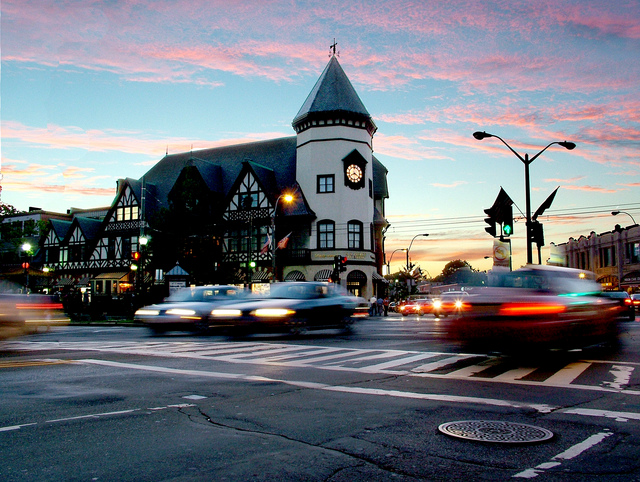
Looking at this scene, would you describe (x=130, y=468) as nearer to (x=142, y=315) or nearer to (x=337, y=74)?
(x=142, y=315)

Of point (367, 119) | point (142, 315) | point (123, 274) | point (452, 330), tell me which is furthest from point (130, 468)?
point (123, 274)

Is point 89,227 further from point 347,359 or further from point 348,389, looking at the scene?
point 348,389

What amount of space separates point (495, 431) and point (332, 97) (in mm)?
48784

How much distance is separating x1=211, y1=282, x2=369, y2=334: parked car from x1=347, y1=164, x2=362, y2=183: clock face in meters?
33.6

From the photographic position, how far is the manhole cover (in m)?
5.15

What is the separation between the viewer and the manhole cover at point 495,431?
5152 millimetres

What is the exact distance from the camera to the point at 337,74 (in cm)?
5369

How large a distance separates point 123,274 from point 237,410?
57682 mm

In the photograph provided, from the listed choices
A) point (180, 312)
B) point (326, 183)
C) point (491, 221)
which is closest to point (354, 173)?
point (326, 183)

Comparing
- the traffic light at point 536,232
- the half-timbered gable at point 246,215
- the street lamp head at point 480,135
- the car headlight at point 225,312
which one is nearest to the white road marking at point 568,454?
the car headlight at point 225,312

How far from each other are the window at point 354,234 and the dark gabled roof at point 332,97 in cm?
975

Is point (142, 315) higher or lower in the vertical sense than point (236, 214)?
lower

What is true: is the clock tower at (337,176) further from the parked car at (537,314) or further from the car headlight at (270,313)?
the parked car at (537,314)

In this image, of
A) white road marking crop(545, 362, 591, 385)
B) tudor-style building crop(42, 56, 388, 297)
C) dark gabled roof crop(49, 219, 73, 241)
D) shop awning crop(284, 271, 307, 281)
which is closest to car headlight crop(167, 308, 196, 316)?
white road marking crop(545, 362, 591, 385)
